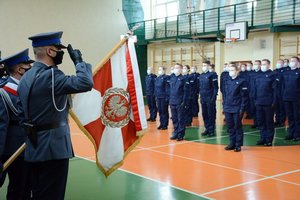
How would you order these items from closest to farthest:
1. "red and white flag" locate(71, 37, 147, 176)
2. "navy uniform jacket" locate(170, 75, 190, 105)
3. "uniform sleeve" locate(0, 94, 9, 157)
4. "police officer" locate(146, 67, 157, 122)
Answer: "uniform sleeve" locate(0, 94, 9, 157), "red and white flag" locate(71, 37, 147, 176), "navy uniform jacket" locate(170, 75, 190, 105), "police officer" locate(146, 67, 157, 122)

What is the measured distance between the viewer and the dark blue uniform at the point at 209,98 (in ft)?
26.1

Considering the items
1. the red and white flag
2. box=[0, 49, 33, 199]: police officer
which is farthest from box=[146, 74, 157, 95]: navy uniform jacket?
box=[0, 49, 33, 199]: police officer

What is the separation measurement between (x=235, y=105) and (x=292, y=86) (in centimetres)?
217

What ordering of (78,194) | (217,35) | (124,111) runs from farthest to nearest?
(217,35) < (78,194) < (124,111)

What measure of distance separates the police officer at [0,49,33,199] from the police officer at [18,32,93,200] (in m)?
0.57

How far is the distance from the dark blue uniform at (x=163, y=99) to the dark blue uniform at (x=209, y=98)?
96cm

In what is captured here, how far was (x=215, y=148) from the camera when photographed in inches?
258

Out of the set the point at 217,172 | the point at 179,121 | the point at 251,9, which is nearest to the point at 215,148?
the point at 179,121

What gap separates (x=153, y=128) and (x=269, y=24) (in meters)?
6.49

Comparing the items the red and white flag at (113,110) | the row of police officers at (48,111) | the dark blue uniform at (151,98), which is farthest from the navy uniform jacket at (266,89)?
the row of police officers at (48,111)

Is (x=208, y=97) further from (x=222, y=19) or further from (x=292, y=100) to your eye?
(x=222, y=19)

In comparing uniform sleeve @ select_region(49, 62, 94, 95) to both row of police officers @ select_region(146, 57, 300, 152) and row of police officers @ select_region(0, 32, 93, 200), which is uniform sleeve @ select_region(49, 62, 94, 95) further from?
row of police officers @ select_region(146, 57, 300, 152)

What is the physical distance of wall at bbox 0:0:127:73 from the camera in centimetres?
1495

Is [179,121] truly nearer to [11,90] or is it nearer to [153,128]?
[153,128]
